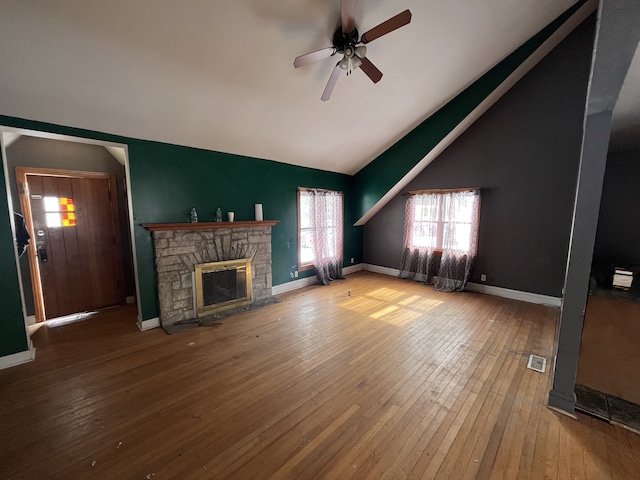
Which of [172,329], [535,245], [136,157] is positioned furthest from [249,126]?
[535,245]

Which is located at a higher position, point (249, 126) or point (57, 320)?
point (249, 126)

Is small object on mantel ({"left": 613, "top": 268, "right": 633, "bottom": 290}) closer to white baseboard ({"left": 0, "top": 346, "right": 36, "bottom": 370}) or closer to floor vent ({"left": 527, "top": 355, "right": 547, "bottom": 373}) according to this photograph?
floor vent ({"left": 527, "top": 355, "right": 547, "bottom": 373})

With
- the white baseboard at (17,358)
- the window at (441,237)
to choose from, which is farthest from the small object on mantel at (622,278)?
the white baseboard at (17,358)

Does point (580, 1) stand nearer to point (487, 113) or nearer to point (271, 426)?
point (487, 113)

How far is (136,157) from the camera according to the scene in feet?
10.1

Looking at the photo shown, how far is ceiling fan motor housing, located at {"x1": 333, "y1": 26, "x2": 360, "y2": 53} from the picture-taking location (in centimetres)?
223

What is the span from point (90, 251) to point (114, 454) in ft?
11.1

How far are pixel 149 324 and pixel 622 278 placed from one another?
16.5 feet

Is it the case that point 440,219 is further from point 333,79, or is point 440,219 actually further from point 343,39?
point 343,39

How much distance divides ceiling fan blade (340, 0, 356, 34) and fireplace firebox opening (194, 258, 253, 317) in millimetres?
3278

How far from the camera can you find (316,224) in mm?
5172

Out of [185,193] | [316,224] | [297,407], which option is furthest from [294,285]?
[297,407]

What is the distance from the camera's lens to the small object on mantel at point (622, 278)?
201cm

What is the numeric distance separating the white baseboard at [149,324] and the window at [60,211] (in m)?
1.88
